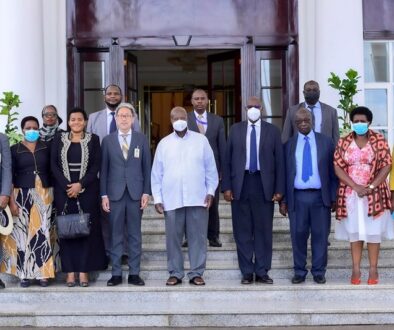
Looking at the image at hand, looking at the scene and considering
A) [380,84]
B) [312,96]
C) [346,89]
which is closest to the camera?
[312,96]

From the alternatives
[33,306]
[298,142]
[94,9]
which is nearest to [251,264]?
[298,142]

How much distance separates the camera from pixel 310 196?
8.30 m

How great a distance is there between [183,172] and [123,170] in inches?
23.1

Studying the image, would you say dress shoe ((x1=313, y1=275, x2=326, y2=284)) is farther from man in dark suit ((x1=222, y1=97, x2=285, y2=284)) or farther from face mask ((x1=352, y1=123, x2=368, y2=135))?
face mask ((x1=352, y1=123, x2=368, y2=135))

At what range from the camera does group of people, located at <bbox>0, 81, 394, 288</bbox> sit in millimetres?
8188

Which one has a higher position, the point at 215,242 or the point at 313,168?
the point at 313,168

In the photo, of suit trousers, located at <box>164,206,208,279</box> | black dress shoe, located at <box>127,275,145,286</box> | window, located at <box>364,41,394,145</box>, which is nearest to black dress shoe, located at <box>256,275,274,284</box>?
suit trousers, located at <box>164,206,208,279</box>

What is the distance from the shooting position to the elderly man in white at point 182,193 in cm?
824

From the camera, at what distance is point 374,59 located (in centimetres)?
1190

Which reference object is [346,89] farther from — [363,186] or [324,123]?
[363,186]

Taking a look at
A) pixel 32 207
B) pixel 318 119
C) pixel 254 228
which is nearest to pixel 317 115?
pixel 318 119

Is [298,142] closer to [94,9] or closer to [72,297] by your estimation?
[72,297]

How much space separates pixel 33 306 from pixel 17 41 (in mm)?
4161

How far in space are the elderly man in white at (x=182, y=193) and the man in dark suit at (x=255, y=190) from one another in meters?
0.27
